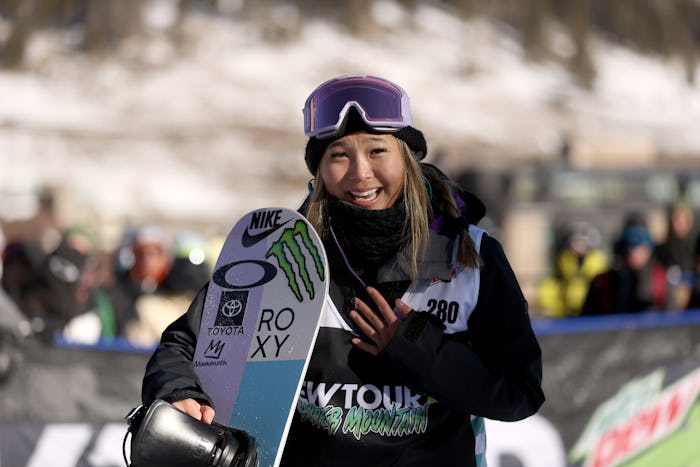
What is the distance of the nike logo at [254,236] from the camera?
8.55 ft

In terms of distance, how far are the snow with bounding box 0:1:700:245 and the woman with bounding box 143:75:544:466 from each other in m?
49.5

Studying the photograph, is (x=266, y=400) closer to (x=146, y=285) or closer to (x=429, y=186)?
(x=429, y=186)

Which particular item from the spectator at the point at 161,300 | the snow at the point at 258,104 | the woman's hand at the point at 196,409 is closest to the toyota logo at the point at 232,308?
the woman's hand at the point at 196,409

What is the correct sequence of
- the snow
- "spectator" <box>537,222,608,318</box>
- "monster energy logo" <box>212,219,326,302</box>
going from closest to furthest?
"monster energy logo" <box>212,219,326,302</box>
"spectator" <box>537,222,608,318</box>
the snow

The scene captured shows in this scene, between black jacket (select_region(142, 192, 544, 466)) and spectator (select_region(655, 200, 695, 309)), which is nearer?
black jacket (select_region(142, 192, 544, 466))

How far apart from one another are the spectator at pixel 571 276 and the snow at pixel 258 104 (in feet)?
142

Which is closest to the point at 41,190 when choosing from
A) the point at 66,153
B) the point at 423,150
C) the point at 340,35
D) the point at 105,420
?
the point at 66,153

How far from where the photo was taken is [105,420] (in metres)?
4.95

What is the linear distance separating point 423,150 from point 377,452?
697mm

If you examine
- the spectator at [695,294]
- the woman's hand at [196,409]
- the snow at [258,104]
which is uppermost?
the snow at [258,104]

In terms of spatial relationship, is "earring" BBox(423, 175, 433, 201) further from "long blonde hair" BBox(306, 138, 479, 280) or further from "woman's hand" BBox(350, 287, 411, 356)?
"woman's hand" BBox(350, 287, 411, 356)

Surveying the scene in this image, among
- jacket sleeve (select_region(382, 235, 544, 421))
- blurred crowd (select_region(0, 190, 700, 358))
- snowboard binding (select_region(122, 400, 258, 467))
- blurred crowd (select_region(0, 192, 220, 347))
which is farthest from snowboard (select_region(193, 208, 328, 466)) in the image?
blurred crowd (select_region(0, 190, 700, 358))

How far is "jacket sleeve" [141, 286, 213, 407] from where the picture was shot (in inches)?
94.1

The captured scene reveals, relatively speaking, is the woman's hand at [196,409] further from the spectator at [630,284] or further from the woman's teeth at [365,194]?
the spectator at [630,284]
